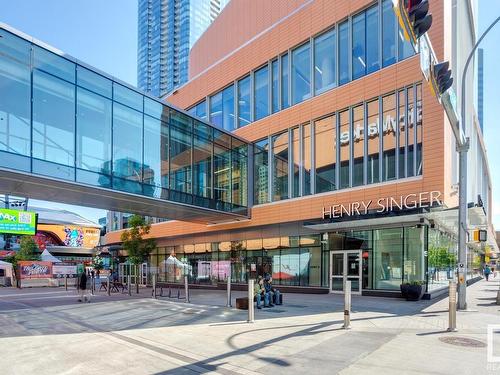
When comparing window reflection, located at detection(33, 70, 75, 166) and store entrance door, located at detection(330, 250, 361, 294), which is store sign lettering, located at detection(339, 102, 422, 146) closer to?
store entrance door, located at detection(330, 250, 361, 294)

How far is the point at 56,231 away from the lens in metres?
76.9

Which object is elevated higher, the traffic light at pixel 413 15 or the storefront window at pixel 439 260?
the traffic light at pixel 413 15

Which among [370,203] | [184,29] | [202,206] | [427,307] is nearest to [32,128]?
[202,206]

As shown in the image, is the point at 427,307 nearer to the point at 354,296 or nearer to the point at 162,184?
the point at 354,296

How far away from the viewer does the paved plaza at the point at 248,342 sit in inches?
307

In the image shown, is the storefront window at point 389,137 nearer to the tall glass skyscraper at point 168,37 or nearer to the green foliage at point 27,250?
the green foliage at point 27,250

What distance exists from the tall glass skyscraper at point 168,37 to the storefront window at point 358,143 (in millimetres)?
142069

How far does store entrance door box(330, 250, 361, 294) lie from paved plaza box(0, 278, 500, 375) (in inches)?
214

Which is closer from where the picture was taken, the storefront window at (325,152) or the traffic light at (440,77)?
the traffic light at (440,77)

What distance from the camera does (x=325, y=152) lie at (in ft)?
77.6

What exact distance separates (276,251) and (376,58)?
41.7ft

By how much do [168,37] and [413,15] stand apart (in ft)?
556

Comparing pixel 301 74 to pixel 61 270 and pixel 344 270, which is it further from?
pixel 61 270

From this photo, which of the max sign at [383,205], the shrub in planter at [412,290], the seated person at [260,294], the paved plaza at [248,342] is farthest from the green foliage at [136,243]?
the shrub in planter at [412,290]
